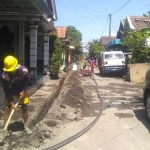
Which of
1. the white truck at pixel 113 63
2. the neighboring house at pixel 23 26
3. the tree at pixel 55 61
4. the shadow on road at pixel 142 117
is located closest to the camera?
the shadow on road at pixel 142 117

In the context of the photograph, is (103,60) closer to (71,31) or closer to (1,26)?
(1,26)

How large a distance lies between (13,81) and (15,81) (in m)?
0.04

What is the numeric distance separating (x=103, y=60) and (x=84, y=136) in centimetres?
1742

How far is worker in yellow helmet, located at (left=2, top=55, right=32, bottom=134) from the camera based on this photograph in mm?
5066

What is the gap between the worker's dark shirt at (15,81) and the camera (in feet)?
17.0

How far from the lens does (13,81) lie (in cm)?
529

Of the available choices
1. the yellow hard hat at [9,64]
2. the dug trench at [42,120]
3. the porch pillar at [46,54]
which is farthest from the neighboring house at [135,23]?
the yellow hard hat at [9,64]

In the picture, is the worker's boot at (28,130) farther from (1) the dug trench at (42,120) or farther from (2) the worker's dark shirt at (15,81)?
(2) the worker's dark shirt at (15,81)

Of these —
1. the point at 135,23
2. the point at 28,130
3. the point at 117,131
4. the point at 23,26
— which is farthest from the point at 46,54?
the point at 135,23

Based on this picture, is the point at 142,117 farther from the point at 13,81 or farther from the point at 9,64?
the point at 9,64

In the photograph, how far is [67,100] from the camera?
9688 millimetres

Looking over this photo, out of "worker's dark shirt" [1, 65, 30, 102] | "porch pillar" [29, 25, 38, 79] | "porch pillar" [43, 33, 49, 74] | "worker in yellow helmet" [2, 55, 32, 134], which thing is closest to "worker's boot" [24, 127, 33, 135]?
"worker in yellow helmet" [2, 55, 32, 134]

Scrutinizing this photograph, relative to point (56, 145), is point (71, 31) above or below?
above

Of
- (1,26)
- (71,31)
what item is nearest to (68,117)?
(1,26)
